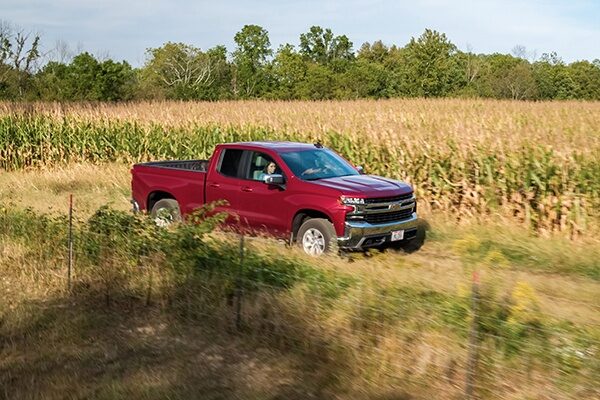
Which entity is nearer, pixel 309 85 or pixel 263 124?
pixel 263 124

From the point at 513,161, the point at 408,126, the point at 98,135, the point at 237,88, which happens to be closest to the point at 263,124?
the point at 408,126

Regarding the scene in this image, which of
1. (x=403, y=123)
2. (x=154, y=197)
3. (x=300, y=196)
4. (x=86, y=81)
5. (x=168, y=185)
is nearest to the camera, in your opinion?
(x=300, y=196)

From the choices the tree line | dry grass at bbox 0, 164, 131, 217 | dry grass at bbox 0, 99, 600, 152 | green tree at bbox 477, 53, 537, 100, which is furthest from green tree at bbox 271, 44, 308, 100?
dry grass at bbox 0, 164, 131, 217

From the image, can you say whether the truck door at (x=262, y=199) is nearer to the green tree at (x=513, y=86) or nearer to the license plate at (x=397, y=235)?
the license plate at (x=397, y=235)

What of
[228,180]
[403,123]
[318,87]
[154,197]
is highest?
[318,87]

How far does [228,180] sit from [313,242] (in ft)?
6.33

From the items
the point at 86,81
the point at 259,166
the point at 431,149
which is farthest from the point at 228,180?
the point at 86,81

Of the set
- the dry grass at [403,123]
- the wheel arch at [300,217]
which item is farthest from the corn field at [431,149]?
the wheel arch at [300,217]

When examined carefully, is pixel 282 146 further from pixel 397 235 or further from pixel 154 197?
pixel 154 197

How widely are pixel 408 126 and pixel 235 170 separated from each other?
24.8 feet

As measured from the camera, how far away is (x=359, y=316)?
228 inches

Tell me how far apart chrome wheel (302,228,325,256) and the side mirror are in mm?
869

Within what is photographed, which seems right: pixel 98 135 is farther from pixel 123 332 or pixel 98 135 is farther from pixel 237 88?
pixel 237 88

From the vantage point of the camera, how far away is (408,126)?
57.3 ft
